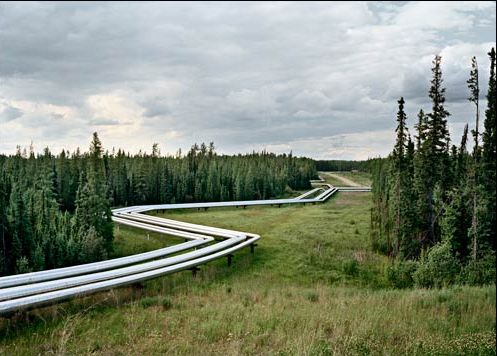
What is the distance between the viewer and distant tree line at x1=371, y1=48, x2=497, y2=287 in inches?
818

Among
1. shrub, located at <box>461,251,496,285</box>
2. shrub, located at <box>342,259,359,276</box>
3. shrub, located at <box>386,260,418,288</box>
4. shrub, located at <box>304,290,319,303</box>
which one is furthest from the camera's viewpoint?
shrub, located at <box>342,259,359,276</box>

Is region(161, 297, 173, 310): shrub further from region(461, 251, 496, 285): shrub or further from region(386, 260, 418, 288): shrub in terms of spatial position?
region(386, 260, 418, 288): shrub

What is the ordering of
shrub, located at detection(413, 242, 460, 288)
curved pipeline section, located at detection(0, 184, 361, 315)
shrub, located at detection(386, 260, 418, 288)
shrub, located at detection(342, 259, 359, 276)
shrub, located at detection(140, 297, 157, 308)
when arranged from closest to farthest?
curved pipeline section, located at detection(0, 184, 361, 315), shrub, located at detection(140, 297, 157, 308), shrub, located at detection(413, 242, 460, 288), shrub, located at detection(386, 260, 418, 288), shrub, located at detection(342, 259, 359, 276)

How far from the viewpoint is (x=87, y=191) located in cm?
3133

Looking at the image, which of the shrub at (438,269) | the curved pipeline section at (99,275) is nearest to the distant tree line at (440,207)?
the shrub at (438,269)

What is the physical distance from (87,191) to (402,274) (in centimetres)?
2334

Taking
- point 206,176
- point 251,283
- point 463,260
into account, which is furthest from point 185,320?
point 206,176

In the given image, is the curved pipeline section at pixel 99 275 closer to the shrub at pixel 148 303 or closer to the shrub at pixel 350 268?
the shrub at pixel 148 303

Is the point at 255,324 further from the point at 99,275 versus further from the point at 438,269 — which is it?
the point at 438,269

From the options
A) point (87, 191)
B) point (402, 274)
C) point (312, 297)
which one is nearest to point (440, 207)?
point (402, 274)

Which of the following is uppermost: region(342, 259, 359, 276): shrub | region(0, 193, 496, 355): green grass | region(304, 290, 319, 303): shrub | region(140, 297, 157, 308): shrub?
region(0, 193, 496, 355): green grass

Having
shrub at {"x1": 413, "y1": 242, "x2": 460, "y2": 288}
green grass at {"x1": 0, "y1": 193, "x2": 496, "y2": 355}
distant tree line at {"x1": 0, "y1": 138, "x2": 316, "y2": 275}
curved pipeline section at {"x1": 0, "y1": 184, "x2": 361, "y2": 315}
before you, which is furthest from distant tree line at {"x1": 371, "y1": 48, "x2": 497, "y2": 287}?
distant tree line at {"x1": 0, "y1": 138, "x2": 316, "y2": 275}

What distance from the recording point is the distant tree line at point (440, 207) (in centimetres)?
2078

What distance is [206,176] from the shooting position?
8306 cm
